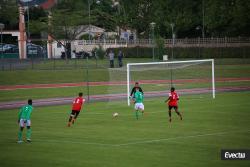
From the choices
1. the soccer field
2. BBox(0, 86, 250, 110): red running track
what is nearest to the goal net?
BBox(0, 86, 250, 110): red running track

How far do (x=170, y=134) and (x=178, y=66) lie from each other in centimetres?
2154

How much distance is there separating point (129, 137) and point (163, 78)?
2813 cm

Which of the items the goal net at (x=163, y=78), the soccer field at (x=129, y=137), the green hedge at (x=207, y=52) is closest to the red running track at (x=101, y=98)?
the goal net at (x=163, y=78)

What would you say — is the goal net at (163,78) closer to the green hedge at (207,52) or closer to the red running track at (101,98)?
the red running track at (101,98)

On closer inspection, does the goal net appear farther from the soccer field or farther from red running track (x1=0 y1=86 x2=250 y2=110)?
the soccer field

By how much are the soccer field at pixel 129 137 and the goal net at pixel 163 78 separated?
3145 millimetres

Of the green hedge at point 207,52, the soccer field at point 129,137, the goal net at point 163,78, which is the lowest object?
the soccer field at point 129,137

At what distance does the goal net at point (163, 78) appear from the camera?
→ 45844mm

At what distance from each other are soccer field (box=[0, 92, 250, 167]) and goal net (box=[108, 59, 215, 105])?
3145 mm

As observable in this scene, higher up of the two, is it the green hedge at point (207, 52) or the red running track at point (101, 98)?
the green hedge at point (207, 52)

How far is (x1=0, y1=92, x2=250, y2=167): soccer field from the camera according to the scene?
23.3 meters

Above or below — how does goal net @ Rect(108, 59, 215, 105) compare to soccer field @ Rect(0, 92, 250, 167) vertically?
above

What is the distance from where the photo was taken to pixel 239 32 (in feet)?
312

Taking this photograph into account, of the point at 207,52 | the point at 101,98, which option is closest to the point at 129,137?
the point at 101,98
